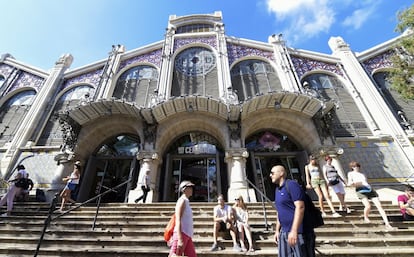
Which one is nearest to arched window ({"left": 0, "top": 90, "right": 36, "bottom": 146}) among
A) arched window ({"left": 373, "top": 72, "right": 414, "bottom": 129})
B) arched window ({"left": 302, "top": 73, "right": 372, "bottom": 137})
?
arched window ({"left": 302, "top": 73, "right": 372, "bottom": 137})

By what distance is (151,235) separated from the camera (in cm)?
493

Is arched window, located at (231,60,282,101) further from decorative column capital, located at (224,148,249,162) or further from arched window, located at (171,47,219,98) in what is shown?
→ decorative column capital, located at (224,148,249,162)

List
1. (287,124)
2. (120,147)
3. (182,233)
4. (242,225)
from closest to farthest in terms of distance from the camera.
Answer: (182,233) → (242,225) → (287,124) → (120,147)

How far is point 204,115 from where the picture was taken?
10.1 m

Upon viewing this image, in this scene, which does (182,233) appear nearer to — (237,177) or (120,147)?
(237,177)

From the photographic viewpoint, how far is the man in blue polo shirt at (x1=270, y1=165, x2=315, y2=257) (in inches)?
88.9

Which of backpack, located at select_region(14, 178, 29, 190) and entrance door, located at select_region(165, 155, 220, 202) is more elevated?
entrance door, located at select_region(165, 155, 220, 202)

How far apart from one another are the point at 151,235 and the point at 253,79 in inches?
429

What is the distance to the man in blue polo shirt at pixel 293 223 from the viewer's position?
2258mm

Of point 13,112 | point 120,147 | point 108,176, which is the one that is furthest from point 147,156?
point 13,112

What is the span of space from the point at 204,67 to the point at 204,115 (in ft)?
16.2

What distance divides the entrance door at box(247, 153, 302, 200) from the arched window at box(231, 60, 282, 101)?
379cm

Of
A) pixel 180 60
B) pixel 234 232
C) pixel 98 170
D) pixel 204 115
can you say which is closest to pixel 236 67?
pixel 180 60

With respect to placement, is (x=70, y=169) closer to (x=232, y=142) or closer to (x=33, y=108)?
(x=33, y=108)
